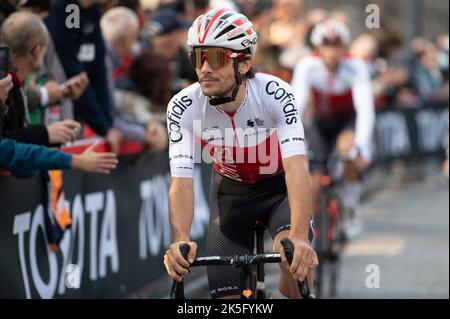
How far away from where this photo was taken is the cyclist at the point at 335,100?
11695 millimetres

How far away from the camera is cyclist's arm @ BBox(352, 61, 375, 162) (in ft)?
38.0

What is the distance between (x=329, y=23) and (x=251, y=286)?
658cm

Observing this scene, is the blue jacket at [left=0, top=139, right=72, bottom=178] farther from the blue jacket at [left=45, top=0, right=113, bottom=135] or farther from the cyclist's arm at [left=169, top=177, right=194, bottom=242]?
the blue jacket at [left=45, top=0, right=113, bottom=135]

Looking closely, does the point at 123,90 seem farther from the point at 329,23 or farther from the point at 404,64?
the point at 404,64

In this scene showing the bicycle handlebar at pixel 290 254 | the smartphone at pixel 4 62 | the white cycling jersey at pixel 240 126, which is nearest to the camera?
the bicycle handlebar at pixel 290 254

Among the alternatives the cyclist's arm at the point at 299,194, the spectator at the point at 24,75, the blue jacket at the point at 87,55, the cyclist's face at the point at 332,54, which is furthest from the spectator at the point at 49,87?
the cyclist's face at the point at 332,54

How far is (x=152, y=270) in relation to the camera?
10.5 meters

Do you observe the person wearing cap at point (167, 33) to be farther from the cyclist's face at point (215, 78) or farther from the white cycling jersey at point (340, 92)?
the cyclist's face at point (215, 78)

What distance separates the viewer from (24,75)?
25.0 ft

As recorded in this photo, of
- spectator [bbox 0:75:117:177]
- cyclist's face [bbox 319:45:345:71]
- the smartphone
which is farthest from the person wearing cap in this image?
the smartphone

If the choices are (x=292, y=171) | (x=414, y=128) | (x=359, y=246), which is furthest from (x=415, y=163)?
(x=292, y=171)

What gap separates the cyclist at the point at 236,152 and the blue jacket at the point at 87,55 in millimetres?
2102

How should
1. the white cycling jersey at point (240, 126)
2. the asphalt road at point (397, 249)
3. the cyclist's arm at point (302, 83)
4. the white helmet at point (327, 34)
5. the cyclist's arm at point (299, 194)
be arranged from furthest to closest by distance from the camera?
the cyclist's arm at point (302, 83), the white helmet at point (327, 34), the asphalt road at point (397, 249), the white cycling jersey at point (240, 126), the cyclist's arm at point (299, 194)

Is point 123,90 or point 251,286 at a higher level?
point 123,90
